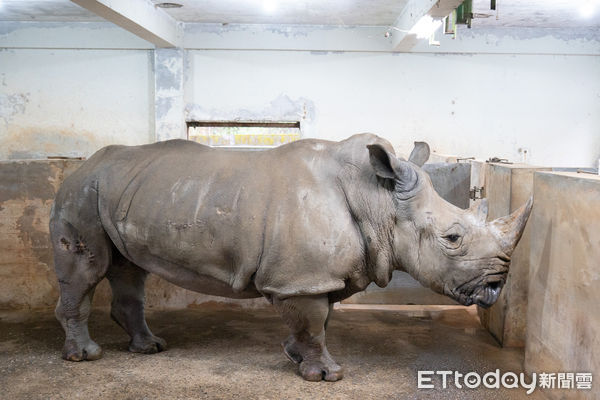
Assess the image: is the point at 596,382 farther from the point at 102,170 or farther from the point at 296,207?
the point at 102,170

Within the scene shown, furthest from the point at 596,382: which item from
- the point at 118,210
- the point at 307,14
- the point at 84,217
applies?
the point at 307,14

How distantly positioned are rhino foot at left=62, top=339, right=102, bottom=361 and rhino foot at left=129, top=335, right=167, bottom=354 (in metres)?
0.24

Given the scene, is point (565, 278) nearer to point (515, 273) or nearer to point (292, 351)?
point (515, 273)

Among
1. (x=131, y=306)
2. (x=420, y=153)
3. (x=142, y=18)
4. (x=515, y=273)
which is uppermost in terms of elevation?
(x=142, y=18)

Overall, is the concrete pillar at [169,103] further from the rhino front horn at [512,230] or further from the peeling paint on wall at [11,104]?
the rhino front horn at [512,230]

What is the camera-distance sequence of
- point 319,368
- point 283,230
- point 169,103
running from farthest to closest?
1. point 169,103
2. point 319,368
3. point 283,230

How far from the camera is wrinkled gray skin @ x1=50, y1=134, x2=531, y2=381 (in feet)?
11.8

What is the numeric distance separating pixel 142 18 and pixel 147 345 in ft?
16.0

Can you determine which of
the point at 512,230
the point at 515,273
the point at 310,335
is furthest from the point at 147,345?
the point at 515,273

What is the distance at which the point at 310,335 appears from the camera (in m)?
3.83

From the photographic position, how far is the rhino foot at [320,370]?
12.6ft

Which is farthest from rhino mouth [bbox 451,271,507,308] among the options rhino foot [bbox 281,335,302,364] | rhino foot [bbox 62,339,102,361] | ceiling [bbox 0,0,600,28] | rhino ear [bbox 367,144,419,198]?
ceiling [bbox 0,0,600,28]

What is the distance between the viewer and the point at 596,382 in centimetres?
302

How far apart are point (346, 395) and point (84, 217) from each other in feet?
6.82
